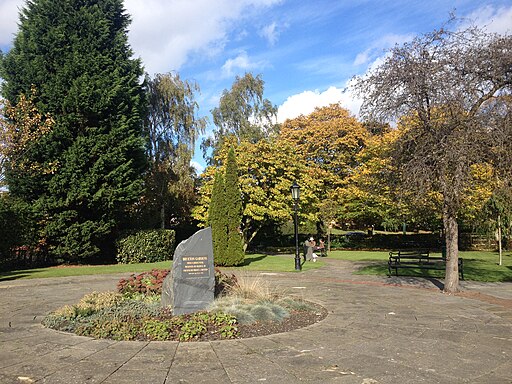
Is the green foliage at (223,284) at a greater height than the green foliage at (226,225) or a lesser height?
lesser

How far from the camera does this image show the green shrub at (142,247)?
23703 millimetres

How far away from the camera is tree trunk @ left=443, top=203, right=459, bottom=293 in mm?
10688

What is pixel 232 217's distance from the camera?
20.8m

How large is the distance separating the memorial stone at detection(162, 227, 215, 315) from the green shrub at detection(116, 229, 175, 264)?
16188mm

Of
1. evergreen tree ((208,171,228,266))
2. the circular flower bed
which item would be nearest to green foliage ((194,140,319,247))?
evergreen tree ((208,171,228,266))

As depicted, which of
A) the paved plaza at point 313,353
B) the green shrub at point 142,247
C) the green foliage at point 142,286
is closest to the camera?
the paved plaza at point 313,353

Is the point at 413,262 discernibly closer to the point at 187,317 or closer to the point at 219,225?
the point at 219,225

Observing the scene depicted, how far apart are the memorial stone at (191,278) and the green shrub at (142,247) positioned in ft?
53.1

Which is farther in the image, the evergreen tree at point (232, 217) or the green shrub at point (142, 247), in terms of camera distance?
the green shrub at point (142, 247)

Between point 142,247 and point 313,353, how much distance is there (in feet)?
65.0

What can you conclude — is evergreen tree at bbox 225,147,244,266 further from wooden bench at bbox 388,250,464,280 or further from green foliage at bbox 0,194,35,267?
green foliage at bbox 0,194,35,267

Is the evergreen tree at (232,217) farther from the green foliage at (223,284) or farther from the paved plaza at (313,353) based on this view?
the paved plaza at (313,353)

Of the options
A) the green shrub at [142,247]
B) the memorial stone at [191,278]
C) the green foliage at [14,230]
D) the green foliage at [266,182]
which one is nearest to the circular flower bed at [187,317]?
the memorial stone at [191,278]

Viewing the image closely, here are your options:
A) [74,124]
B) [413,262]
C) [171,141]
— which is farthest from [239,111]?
[413,262]
